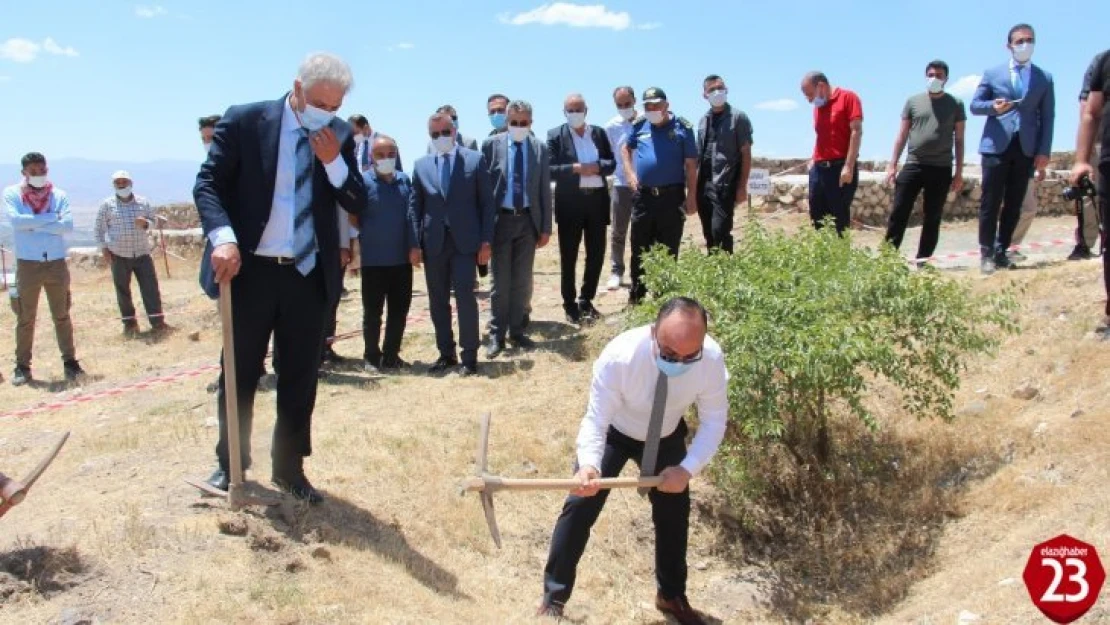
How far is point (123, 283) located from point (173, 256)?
7897mm

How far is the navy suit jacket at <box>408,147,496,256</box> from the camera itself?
285 inches

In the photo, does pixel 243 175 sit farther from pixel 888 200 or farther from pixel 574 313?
pixel 888 200

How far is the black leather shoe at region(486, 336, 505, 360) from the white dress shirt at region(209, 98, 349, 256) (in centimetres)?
382

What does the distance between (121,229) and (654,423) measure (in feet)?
27.8

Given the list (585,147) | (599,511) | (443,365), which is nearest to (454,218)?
(443,365)

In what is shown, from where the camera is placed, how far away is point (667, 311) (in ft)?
12.3

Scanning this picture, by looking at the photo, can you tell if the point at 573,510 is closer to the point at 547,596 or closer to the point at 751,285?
the point at 547,596

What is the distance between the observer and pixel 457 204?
723 cm

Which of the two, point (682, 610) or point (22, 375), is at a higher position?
point (22, 375)

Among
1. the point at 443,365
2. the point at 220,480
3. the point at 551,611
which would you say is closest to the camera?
the point at 551,611

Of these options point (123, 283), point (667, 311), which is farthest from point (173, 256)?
point (667, 311)

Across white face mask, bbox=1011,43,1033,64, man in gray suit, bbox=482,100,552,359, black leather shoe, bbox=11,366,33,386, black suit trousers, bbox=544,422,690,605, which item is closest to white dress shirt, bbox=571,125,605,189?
man in gray suit, bbox=482,100,552,359

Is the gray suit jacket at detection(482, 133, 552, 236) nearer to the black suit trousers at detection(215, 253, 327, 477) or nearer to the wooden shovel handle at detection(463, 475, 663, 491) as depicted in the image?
the black suit trousers at detection(215, 253, 327, 477)

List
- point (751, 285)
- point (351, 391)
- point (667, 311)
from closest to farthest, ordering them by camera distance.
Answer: point (667, 311) → point (751, 285) → point (351, 391)
